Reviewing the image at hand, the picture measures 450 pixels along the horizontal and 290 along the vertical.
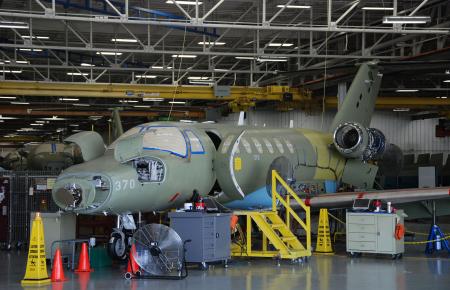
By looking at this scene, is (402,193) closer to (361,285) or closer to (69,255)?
(361,285)

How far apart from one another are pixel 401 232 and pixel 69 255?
27.3 ft

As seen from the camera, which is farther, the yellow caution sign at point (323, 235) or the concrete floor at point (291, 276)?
the yellow caution sign at point (323, 235)

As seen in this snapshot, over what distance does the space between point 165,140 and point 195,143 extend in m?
1.06

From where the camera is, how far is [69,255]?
57.9 feet

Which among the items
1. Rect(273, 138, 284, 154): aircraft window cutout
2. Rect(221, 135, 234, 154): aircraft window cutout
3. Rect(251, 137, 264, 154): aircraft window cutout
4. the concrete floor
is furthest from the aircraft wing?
Rect(221, 135, 234, 154): aircraft window cutout

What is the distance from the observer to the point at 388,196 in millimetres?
20156

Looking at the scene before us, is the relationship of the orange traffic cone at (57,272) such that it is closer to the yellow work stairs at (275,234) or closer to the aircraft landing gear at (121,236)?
the aircraft landing gear at (121,236)

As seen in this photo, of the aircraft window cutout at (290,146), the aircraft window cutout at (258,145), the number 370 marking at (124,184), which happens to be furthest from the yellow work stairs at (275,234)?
the aircraft window cutout at (290,146)

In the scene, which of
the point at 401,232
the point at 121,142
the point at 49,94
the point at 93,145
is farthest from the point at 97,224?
the point at 49,94

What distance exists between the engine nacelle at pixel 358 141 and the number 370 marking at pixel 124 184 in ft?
30.4

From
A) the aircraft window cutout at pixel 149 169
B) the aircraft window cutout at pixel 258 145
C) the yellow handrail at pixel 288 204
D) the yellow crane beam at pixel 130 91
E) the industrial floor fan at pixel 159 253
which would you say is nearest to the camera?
the industrial floor fan at pixel 159 253

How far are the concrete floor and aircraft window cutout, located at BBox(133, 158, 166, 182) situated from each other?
2183mm

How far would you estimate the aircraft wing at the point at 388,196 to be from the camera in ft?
65.4

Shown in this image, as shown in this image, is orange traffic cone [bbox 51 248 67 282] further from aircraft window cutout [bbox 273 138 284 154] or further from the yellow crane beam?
the yellow crane beam
